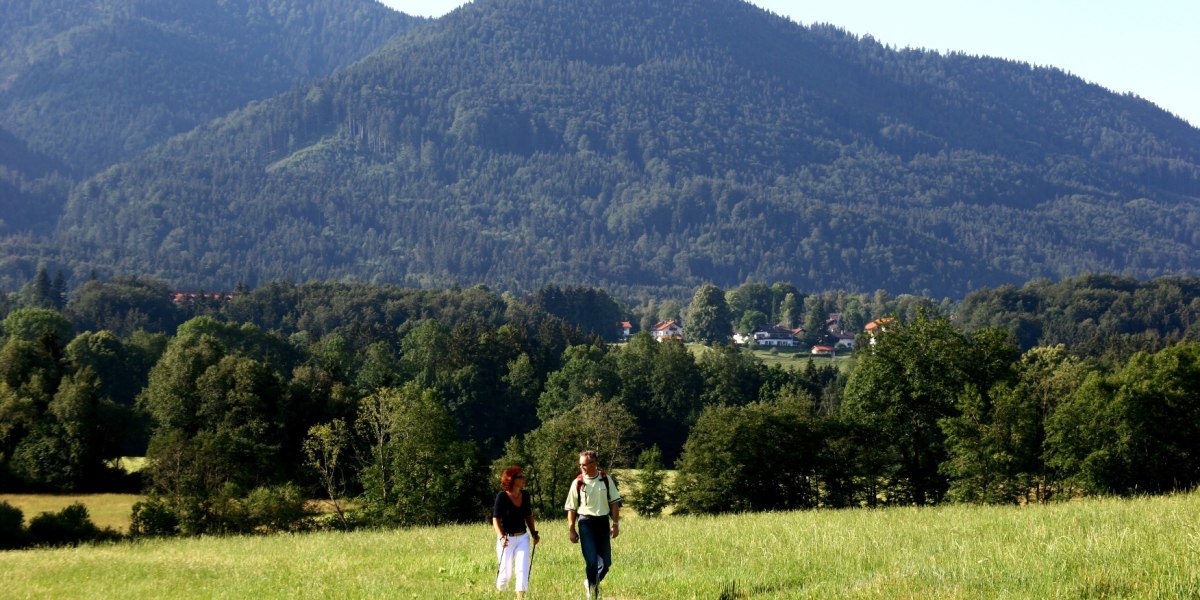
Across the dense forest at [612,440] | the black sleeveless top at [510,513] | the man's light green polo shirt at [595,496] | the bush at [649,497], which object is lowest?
the bush at [649,497]

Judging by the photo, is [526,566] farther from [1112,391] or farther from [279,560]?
[1112,391]

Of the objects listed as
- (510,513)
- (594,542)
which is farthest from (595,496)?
(510,513)

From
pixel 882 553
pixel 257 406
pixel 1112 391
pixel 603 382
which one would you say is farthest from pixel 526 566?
pixel 603 382

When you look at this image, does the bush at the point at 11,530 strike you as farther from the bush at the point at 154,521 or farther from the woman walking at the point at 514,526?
the woman walking at the point at 514,526

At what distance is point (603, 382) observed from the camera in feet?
393

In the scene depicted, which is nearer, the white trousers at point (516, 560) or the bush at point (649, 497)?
the white trousers at point (516, 560)

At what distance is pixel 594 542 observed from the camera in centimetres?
2217

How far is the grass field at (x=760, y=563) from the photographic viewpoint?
1998 centimetres

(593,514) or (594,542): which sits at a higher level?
(593,514)

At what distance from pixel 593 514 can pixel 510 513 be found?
149 cm

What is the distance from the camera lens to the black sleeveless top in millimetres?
22516

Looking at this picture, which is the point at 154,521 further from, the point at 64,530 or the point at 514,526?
the point at 514,526

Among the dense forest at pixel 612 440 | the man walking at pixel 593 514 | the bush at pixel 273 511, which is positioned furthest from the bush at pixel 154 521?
the man walking at pixel 593 514

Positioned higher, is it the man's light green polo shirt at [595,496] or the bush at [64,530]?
the man's light green polo shirt at [595,496]
